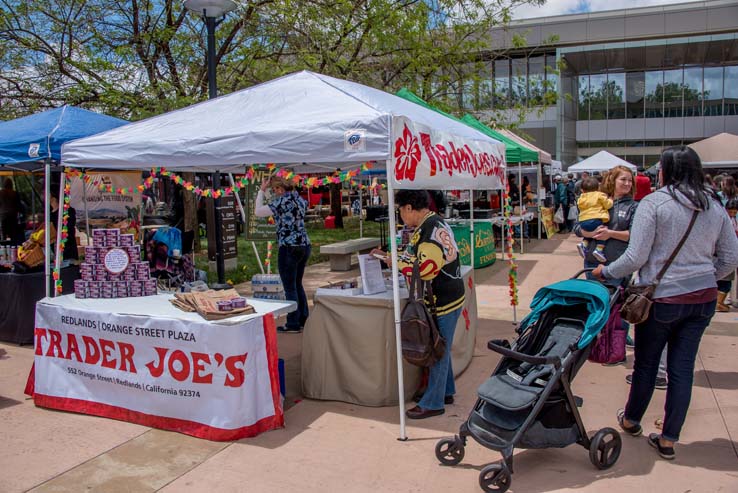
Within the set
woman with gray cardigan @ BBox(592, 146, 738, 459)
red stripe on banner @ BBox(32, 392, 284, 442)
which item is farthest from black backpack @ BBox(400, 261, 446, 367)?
woman with gray cardigan @ BBox(592, 146, 738, 459)

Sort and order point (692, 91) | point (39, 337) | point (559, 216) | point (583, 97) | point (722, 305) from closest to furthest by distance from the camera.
Result: point (39, 337) → point (722, 305) → point (559, 216) → point (692, 91) → point (583, 97)

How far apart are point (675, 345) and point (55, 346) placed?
4592mm

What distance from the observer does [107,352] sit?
→ 4797mm

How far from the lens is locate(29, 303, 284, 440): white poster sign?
4320 millimetres

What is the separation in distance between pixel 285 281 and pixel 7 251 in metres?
3.78

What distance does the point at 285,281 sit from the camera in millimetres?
7031

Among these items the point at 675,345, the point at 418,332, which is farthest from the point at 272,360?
the point at 675,345

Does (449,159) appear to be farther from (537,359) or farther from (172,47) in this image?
(172,47)

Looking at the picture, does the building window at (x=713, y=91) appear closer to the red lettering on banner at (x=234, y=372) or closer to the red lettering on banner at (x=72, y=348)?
the red lettering on banner at (x=234, y=372)

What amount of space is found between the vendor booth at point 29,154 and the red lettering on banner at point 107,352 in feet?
7.84

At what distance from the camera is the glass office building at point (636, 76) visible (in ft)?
99.7

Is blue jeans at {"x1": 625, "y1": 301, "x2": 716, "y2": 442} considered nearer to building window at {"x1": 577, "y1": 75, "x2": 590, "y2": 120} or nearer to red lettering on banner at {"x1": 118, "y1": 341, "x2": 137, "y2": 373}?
red lettering on banner at {"x1": 118, "y1": 341, "x2": 137, "y2": 373}

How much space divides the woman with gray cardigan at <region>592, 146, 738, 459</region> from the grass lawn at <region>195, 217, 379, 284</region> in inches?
329

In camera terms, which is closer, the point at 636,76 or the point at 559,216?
the point at 559,216
